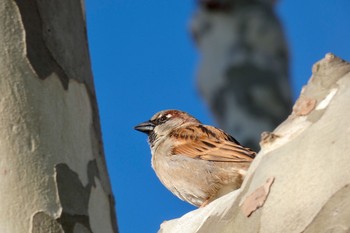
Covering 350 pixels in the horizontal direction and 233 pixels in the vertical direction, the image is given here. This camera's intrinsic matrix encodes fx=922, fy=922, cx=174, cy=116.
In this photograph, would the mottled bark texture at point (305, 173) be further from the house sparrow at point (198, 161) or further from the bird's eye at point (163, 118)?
the bird's eye at point (163, 118)

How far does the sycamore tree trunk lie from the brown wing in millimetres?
1896

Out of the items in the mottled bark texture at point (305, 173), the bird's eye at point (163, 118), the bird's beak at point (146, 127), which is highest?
the bird's eye at point (163, 118)

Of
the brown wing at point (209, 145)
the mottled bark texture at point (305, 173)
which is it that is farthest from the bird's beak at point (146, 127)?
the mottled bark texture at point (305, 173)

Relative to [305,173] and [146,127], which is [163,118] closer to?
[146,127]

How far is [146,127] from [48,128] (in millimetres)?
3288

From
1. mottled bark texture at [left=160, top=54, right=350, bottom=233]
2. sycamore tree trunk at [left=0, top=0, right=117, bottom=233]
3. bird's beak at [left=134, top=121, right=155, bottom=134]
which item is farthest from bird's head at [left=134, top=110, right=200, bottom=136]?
mottled bark texture at [left=160, top=54, right=350, bottom=233]

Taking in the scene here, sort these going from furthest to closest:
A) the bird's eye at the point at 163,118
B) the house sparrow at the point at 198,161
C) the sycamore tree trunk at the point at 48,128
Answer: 1. the bird's eye at the point at 163,118
2. the house sparrow at the point at 198,161
3. the sycamore tree trunk at the point at 48,128

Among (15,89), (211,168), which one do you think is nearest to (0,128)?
(15,89)

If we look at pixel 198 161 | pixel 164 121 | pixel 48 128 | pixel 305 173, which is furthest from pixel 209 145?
pixel 305 173

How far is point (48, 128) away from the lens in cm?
287

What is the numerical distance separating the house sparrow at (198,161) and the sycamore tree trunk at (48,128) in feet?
5.91

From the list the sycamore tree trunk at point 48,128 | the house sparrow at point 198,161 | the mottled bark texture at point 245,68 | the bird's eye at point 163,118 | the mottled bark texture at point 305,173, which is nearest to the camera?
the mottled bark texture at point 305,173

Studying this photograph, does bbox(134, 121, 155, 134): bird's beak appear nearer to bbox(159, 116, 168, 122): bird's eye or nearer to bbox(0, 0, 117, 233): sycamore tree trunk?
bbox(159, 116, 168, 122): bird's eye

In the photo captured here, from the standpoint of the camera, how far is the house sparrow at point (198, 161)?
4945 millimetres
